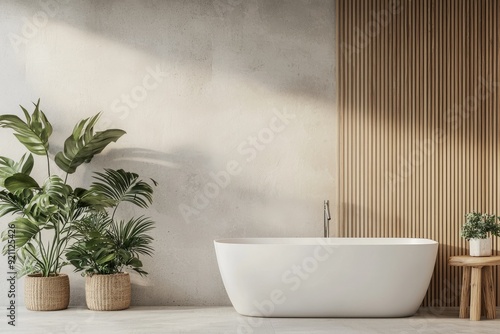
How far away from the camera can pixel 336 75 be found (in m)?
5.26

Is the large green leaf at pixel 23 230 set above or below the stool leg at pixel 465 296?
above

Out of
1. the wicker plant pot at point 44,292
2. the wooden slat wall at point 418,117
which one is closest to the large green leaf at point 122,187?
the wicker plant pot at point 44,292

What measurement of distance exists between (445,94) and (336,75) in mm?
901

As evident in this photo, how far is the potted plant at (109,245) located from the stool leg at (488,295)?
8.32 feet

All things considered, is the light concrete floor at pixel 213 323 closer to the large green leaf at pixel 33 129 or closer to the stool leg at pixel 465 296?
the stool leg at pixel 465 296

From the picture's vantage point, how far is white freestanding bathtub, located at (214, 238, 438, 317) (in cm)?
441

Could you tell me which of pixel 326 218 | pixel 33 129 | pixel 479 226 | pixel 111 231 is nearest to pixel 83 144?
pixel 33 129

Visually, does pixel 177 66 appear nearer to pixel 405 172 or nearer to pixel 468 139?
pixel 405 172

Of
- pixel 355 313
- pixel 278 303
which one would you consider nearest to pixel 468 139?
pixel 355 313

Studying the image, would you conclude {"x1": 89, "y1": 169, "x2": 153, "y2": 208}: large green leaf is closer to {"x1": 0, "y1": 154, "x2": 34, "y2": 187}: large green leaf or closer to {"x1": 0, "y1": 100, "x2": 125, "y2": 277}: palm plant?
{"x1": 0, "y1": 100, "x2": 125, "y2": 277}: palm plant

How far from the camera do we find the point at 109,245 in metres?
4.71

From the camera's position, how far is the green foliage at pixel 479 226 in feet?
15.5

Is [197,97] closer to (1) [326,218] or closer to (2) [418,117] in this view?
(1) [326,218]

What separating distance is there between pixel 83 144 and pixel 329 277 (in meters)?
2.12
